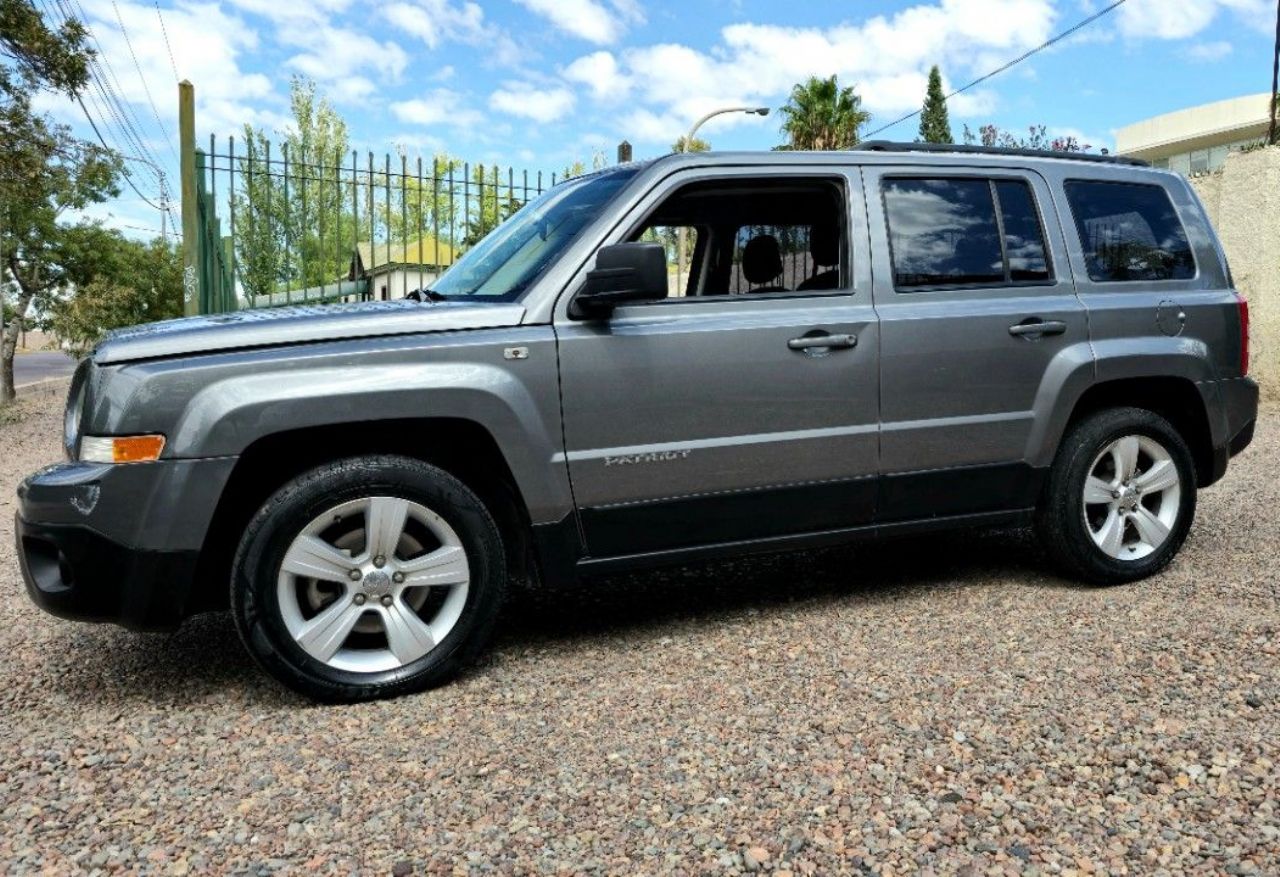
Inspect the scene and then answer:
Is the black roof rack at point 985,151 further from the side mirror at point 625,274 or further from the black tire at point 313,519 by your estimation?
the black tire at point 313,519

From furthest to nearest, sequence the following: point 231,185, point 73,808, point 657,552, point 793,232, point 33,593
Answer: point 231,185
point 793,232
point 657,552
point 33,593
point 73,808

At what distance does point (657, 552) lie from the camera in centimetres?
418

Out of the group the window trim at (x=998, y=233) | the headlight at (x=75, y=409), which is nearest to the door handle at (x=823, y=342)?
the window trim at (x=998, y=233)

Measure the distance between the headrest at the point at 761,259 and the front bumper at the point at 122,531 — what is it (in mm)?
2153

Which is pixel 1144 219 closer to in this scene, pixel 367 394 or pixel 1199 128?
pixel 367 394

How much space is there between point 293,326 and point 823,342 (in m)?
1.94

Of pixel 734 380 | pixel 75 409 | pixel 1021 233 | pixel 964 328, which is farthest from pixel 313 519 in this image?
pixel 1021 233

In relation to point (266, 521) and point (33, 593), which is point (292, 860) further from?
point (33, 593)

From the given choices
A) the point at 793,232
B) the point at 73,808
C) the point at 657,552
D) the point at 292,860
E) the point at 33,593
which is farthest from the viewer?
the point at 793,232

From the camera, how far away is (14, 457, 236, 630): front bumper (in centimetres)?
352

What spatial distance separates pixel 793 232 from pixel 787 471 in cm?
102

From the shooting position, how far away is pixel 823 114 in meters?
41.2

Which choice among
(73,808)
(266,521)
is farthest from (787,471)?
(73,808)

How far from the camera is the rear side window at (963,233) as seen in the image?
461cm
